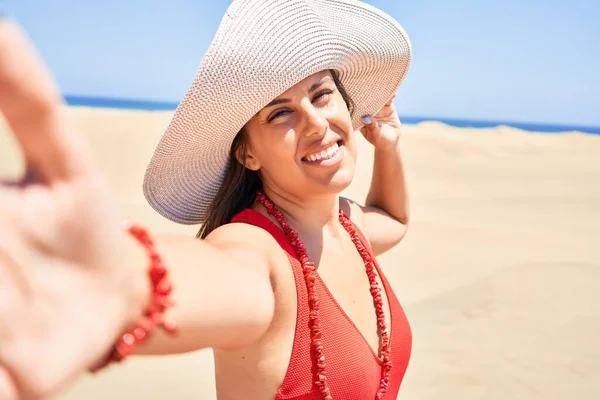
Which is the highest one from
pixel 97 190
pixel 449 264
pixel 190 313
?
pixel 97 190

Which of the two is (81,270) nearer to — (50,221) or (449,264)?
(50,221)

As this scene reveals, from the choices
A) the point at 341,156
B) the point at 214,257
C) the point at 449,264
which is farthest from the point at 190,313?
the point at 449,264

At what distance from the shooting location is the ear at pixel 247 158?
7.06 ft

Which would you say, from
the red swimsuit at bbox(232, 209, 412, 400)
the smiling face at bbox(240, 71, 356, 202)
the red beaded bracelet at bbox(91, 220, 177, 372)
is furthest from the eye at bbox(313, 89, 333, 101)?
the red beaded bracelet at bbox(91, 220, 177, 372)

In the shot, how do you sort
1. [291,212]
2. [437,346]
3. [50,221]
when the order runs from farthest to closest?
[437,346] < [291,212] < [50,221]

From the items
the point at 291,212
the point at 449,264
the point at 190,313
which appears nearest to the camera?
the point at 190,313

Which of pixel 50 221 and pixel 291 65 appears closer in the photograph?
pixel 50 221

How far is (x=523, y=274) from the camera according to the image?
6121 mm

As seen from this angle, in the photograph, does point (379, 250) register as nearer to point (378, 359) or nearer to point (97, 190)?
point (378, 359)

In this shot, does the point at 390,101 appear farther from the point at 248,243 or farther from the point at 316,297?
the point at 248,243

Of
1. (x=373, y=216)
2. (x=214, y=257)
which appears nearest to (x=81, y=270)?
(x=214, y=257)

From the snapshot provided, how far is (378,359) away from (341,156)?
64cm

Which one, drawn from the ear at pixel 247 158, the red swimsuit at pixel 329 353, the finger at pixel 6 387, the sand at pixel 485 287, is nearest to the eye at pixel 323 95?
the ear at pixel 247 158

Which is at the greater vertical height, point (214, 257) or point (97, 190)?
point (97, 190)
